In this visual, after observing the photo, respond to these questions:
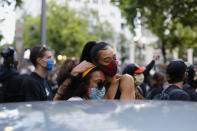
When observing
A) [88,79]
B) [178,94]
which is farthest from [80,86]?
[178,94]

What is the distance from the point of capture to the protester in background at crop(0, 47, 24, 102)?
5.04m

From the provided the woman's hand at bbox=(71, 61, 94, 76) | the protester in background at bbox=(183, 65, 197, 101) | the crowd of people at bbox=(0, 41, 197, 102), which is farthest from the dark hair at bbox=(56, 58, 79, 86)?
the protester in background at bbox=(183, 65, 197, 101)

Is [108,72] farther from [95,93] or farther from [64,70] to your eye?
[64,70]

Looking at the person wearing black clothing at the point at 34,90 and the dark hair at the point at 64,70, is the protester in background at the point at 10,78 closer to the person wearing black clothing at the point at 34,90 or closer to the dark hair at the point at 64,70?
the person wearing black clothing at the point at 34,90

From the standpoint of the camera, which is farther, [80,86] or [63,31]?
[63,31]

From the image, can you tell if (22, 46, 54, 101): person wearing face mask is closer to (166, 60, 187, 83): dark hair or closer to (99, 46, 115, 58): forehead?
(99, 46, 115, 58): forehead

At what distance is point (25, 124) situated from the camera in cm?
134

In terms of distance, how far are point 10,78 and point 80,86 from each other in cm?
296

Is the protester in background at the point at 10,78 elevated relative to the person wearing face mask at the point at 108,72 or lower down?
lower down

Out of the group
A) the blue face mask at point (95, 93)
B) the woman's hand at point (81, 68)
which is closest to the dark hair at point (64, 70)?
the woman's hand at point (81, 68)

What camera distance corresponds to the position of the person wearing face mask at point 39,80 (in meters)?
3.64

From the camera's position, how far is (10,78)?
5273 mm

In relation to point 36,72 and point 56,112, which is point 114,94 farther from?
point 36,72

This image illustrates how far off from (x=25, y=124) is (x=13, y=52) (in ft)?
14.5
